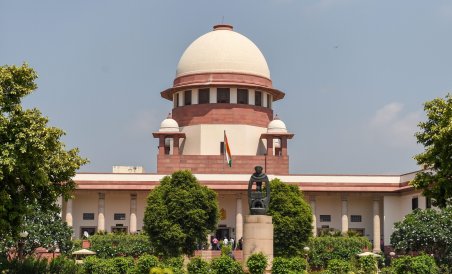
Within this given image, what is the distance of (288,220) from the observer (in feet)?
157

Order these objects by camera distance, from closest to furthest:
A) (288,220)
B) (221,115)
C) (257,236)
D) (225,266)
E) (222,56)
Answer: (225,266) < (257,236) < (288,220) < (221,115) < (222,56)

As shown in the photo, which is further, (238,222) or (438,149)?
(238,222)

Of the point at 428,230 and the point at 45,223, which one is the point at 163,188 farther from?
the point at 428,230

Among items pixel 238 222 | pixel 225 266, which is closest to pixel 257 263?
pixel 225 266

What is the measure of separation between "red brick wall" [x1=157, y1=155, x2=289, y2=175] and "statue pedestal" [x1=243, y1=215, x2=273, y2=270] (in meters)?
26.4

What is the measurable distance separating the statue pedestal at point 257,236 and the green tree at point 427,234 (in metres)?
14.5

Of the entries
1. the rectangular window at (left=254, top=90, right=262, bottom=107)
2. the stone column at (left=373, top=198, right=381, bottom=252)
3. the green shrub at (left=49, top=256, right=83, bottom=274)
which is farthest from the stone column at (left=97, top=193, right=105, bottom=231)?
the green shrub at (left=49, top=256, right=83, bottom=274)

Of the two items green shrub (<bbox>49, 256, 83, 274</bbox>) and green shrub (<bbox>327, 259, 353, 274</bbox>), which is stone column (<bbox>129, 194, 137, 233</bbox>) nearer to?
green shrub (<bbox>49, 256, 83, 274</bbox>)

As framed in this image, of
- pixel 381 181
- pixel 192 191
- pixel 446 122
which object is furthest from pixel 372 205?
pixel 446 122

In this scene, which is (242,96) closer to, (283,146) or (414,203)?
(283,146)

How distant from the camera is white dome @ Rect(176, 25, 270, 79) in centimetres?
6312

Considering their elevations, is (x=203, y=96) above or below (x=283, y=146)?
above

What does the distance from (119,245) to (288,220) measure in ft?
32.7

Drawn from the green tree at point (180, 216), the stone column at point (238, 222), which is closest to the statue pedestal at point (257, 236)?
the green tree at point (180, 216)
